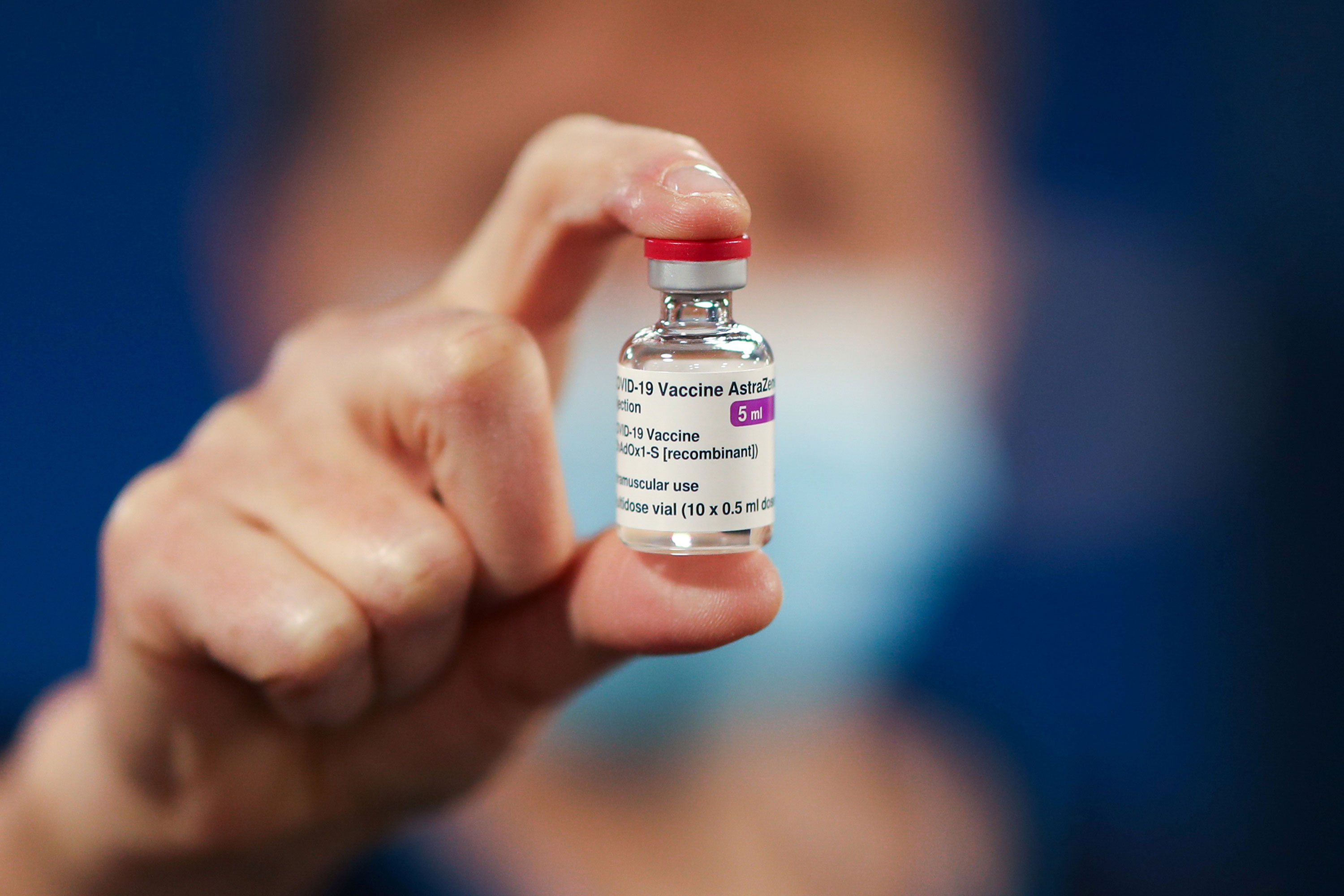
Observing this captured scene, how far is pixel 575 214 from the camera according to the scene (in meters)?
1.05

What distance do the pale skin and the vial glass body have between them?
32mm

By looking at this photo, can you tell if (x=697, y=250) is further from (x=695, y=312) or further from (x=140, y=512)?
(x=140, y=512)

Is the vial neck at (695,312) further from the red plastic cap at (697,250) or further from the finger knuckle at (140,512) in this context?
the finger knuckle at (140,512)

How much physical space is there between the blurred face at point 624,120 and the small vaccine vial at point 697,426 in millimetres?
1984

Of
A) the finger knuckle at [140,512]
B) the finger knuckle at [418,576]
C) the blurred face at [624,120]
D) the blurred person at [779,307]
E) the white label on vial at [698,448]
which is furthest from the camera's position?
the blurred face at [624,120]

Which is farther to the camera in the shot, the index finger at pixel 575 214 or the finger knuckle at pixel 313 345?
the finger knuckle at pixel 313 345

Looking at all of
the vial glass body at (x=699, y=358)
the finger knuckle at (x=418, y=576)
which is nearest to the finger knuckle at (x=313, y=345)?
the finger knuckle at (x=418, y=576)

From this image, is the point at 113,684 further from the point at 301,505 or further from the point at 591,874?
the point at 591,874

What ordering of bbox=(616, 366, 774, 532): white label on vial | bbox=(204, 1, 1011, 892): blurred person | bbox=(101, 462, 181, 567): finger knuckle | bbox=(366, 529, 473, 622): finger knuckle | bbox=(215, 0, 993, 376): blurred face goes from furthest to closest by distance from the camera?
bbox=(215, 0, 993, 376): blurred face, bbox=(204, 1, 1011, 892): blurred person, bbox=(101, 462, 181, 567): finger knuckle, bbox=(366, 529, 473, 622): finger knuckle, bbox=(616, 366, 774, 532): white label on vial

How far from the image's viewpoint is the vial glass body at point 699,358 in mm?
898

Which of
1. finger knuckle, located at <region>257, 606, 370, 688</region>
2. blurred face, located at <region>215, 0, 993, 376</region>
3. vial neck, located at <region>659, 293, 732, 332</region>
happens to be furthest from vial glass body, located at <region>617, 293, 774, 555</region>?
blurred face, located at <region>215, 0, 993, 376</region>

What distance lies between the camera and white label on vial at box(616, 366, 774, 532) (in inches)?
34.3

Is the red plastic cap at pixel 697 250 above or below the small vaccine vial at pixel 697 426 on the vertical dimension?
above

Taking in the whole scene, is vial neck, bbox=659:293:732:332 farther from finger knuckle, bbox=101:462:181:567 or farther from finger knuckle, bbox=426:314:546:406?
finger knuckle, bbox=101:462:181:567
